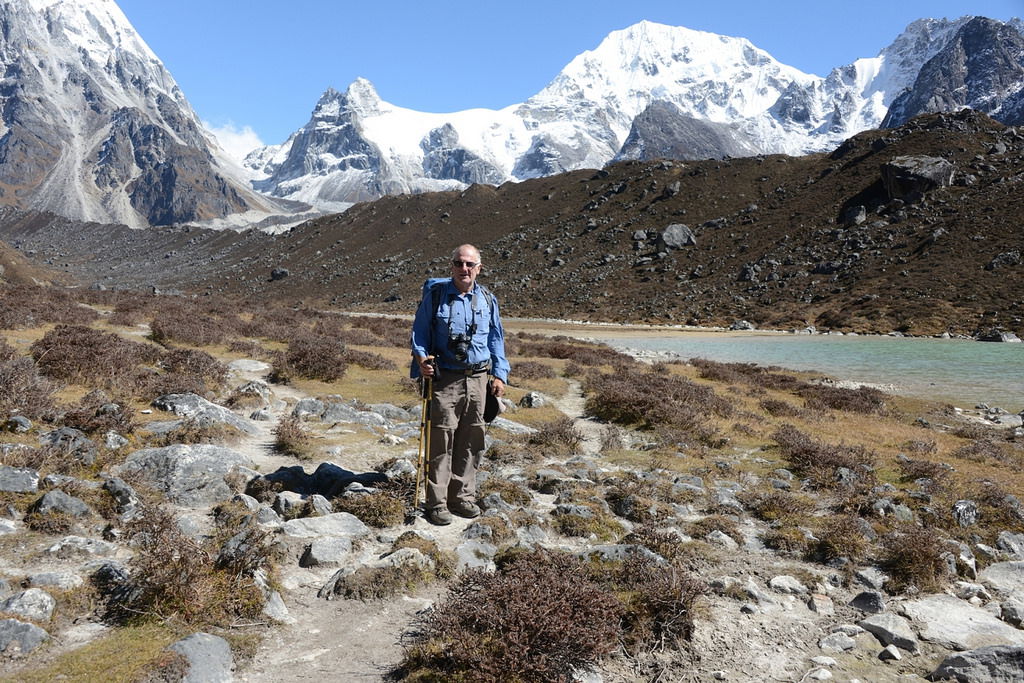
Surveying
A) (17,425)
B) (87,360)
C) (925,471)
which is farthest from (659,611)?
(87,360)

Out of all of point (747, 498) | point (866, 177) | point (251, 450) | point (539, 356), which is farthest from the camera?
point (866, 177)

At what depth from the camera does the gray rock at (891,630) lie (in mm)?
4730

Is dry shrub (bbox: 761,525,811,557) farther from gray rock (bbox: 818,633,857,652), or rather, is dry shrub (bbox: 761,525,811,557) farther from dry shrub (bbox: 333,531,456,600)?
dry shrub (bbox: 333,531,456,600)

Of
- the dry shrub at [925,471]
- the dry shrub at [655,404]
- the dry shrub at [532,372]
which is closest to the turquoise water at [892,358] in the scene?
the dry shrub at [655,404]

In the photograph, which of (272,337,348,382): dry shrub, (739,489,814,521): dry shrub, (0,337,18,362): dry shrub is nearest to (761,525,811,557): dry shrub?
(739,489,814,521): dry shrub

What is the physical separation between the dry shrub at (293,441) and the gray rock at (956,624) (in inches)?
313

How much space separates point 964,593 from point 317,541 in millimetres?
6682

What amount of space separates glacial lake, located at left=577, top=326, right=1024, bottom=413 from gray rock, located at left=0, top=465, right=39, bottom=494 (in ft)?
79.9

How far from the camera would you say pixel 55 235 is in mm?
156000

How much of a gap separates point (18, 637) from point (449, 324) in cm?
439

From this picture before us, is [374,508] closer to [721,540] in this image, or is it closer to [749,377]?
[721,540]

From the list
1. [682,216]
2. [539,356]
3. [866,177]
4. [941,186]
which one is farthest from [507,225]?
[539,356]

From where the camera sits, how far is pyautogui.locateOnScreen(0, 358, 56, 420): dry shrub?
7.73 meters

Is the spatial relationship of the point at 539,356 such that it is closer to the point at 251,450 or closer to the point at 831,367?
the point at 831,367
